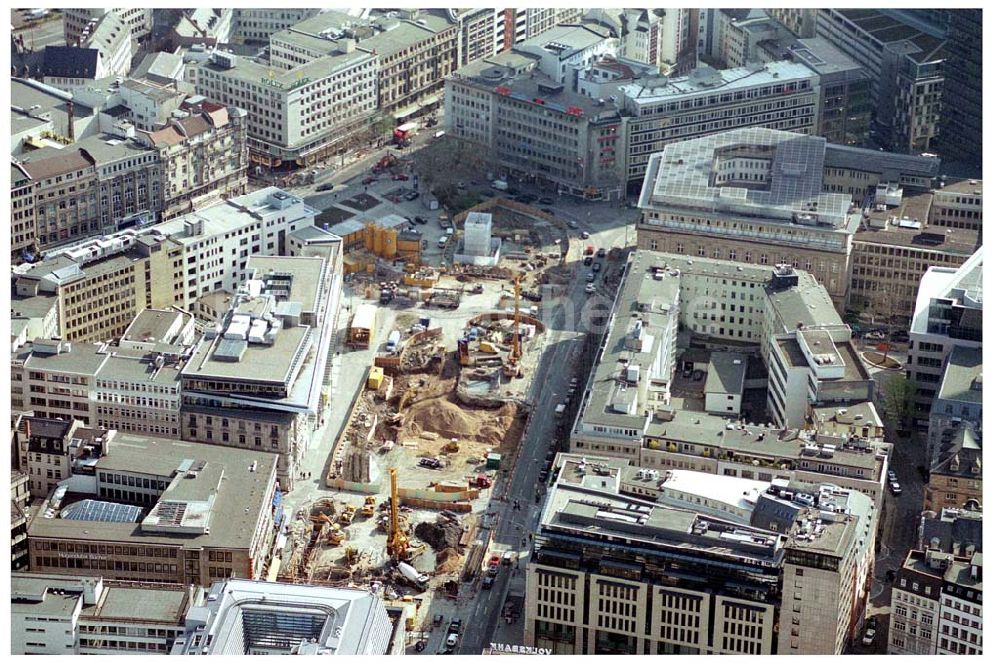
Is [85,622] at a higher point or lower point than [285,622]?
lower

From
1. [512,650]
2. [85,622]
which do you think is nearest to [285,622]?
[85,622]

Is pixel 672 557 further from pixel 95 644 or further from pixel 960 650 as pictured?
pixel 95 644

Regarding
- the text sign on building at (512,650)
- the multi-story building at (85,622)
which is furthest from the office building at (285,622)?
the text sign on building at (512,650)

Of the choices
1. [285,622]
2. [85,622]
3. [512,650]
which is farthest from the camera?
[85,622]

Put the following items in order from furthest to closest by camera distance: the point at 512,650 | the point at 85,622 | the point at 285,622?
the point at 85,622, the point at 512,650, the point at 285,622

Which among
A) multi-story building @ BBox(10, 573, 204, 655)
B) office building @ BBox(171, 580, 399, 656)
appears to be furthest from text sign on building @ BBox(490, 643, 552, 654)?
multi-story building @ BBox(10, 573, 204, 655)

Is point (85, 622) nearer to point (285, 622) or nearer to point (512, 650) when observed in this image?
point (285, 622)

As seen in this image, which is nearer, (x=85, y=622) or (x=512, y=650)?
(x=512, y=650)

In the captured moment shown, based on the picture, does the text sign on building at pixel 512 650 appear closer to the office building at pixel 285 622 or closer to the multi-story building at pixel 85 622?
the office building at pixel 285 622
